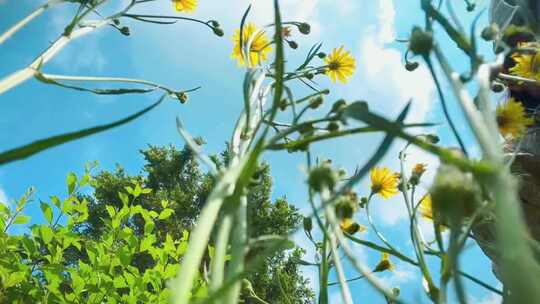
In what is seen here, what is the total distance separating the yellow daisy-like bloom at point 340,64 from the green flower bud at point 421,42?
755 mm

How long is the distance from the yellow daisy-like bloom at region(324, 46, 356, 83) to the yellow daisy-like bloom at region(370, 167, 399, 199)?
0.84 ft

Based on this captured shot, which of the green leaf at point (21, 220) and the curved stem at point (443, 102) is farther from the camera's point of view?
the green leaf at point (21, 220)

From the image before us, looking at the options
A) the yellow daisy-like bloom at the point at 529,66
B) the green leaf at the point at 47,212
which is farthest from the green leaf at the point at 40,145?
the green leaf at the point at 47,212

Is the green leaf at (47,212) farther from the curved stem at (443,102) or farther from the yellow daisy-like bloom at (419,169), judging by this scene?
the curved stem at (443,102)

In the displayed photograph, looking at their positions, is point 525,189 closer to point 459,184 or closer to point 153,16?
point 153,16

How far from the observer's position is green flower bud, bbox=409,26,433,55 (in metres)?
0.35

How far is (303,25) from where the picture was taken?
40.1 inches

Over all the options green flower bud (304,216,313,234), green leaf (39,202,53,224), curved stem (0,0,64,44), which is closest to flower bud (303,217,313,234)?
green flower bud (304,216,313,234)

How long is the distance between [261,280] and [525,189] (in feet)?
21.0

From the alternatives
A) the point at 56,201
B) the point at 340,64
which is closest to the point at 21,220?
the point at 56,201

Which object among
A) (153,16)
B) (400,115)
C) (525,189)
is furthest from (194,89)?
(525,189)

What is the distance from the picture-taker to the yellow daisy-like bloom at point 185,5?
Result: 1115 mm

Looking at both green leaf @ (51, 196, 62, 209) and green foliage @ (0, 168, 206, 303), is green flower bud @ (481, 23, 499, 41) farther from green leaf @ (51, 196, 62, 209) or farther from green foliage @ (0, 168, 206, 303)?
green leaf @ (51, 196, 62, 209)

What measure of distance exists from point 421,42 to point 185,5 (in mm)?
838
